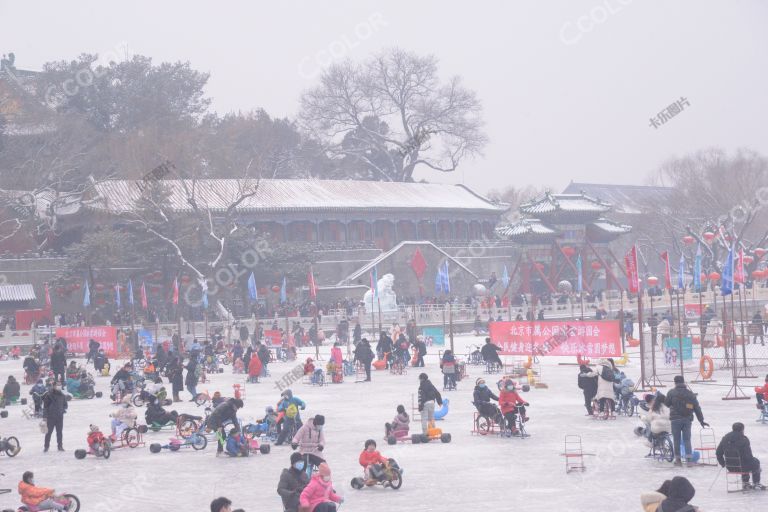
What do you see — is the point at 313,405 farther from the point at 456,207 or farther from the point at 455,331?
the point at 456,207

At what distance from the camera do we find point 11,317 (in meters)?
54.0

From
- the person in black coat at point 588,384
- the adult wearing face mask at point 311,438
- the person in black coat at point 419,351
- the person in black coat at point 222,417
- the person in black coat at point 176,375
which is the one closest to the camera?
the adult wearing face mask at point 311,438

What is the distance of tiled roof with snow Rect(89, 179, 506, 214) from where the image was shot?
5969 cm

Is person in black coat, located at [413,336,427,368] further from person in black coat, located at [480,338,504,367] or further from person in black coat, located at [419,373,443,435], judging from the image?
person in black coat, located at [419,373,443,435]

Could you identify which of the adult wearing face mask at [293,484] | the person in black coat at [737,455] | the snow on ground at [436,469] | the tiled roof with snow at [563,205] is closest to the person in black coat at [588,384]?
the snow on ground at [436,469]

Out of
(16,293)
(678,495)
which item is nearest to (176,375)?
(678,495)

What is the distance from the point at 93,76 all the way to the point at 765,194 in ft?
145

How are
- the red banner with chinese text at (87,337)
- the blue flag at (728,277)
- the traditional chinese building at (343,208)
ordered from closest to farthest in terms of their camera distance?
the blue flag at (728,277), the red banner with chinese text at (87,337), the traditional chinese building at (343,208)

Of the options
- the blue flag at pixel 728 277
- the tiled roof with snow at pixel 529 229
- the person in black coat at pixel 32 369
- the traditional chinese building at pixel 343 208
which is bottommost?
the person in black coat at pixel 32 369

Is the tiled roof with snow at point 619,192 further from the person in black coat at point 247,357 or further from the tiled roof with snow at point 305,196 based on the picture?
the person in black coat at point 247,357

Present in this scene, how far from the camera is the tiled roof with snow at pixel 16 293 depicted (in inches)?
2192

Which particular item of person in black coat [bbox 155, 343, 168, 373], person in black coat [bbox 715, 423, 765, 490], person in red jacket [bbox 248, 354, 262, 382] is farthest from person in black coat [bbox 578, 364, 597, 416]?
person in black coat [bbox 155, 343, 168, 373]

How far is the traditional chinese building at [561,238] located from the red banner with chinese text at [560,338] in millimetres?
34663

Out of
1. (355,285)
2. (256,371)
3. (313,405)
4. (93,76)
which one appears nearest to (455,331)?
(355,285)
